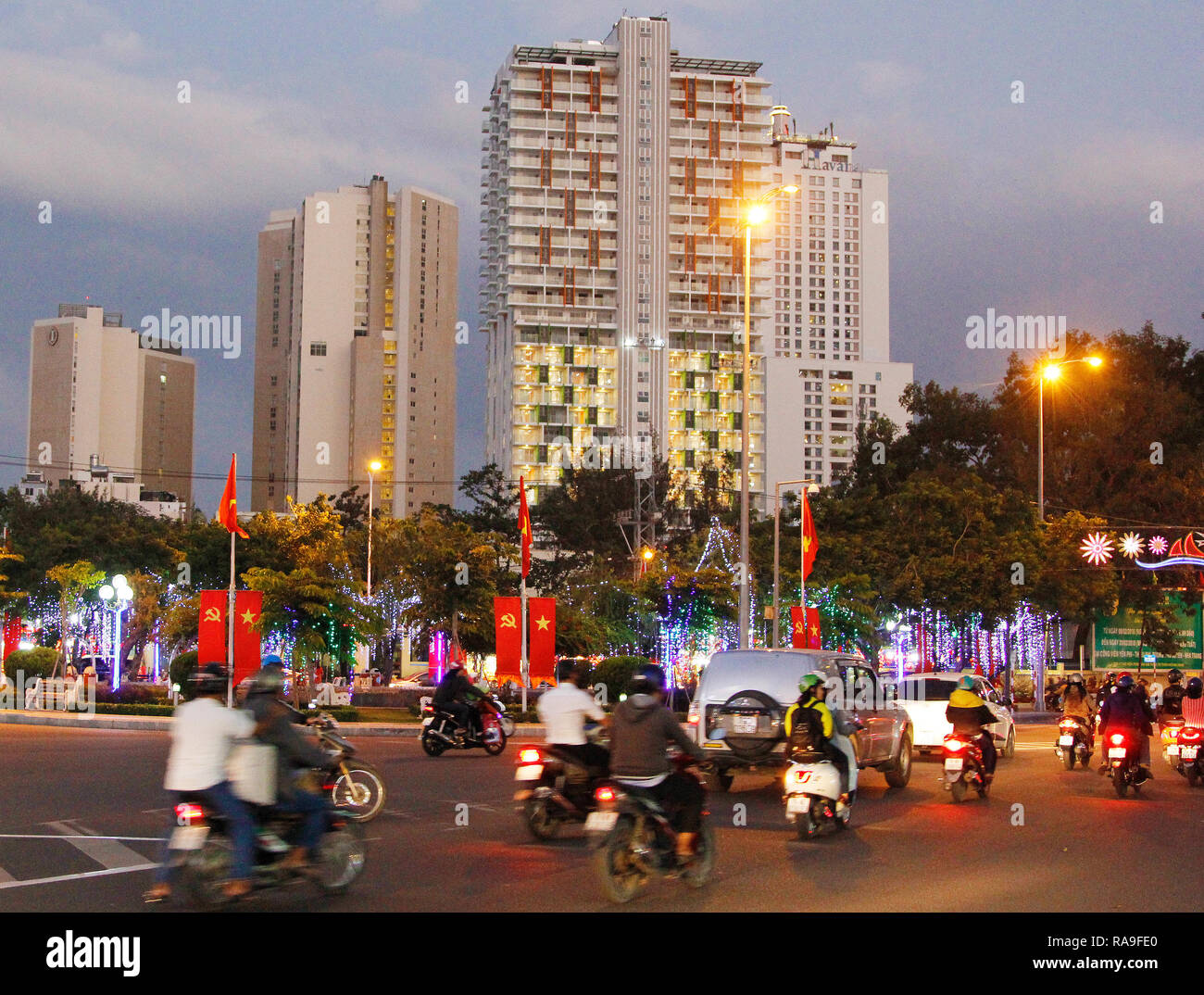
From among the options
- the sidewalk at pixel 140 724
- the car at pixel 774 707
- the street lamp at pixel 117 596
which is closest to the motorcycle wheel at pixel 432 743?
the car at pixel 774 707

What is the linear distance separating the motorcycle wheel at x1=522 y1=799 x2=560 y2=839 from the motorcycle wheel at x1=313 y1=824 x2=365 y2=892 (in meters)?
3.17

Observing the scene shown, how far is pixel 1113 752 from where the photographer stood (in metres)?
17.9

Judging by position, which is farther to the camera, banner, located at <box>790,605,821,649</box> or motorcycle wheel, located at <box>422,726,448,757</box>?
banner, located at <box>790,605,821,649</box>

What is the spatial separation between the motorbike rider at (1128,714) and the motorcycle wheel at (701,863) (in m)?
9.59

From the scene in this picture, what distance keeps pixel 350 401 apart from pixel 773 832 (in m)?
143

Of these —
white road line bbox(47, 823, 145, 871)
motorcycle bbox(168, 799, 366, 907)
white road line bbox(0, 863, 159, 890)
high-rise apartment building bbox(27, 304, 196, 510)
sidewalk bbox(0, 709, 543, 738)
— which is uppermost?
high-rise apartment building bbox(27, 304, 196, 510)

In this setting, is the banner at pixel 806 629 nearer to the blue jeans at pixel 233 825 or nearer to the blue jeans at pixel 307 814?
the blue jeans at pixel 307 814

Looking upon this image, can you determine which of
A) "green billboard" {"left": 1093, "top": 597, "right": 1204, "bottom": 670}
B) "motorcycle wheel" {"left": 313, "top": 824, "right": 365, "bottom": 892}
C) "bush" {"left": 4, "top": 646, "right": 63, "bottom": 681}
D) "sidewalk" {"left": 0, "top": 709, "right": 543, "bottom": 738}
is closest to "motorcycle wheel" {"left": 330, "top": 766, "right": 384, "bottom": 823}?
"motorcycle wheel" {"left": 313, "top": 824, "right": 365, "bottom": 892}

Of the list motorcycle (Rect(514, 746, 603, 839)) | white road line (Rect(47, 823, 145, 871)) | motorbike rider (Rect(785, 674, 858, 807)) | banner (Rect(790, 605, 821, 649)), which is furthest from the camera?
banner (Rect(790, 605, 821, 649))

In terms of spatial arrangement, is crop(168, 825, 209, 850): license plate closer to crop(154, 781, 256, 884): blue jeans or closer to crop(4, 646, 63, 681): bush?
crop(154, 781, 256, 884): blue jeans

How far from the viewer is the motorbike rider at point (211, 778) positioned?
9.10 meters

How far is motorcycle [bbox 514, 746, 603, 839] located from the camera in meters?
13.1
